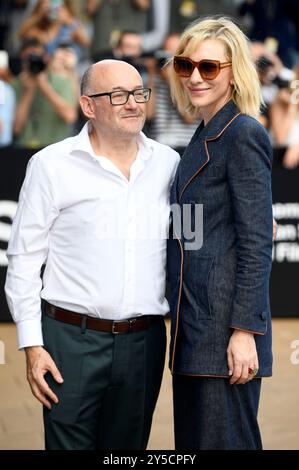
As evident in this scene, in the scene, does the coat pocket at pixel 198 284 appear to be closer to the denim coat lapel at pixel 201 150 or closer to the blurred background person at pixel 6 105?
the denim coat lapel at pixel 201 150

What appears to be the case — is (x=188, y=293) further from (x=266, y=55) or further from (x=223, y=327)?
(x=266, y=55)

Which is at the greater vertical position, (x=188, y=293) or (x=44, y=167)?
(x=44, y=167)

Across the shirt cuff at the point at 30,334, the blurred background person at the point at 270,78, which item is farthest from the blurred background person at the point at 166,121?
the shirt cuff at the point at 30,334

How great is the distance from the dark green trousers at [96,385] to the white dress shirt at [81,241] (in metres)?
0.09

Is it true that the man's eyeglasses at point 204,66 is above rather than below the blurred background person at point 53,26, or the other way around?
below

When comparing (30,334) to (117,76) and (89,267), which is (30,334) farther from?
(117,76)

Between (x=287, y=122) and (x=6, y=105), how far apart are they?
2.49 meters

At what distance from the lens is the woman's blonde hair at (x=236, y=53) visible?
11.1 feet

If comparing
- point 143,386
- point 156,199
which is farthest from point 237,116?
point 143,386

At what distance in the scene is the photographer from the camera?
837 centimetres

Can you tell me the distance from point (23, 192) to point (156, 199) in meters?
0.50

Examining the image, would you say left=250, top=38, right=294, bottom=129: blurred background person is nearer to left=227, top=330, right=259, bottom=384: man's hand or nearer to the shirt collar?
the shirt collar

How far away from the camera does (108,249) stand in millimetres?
3486

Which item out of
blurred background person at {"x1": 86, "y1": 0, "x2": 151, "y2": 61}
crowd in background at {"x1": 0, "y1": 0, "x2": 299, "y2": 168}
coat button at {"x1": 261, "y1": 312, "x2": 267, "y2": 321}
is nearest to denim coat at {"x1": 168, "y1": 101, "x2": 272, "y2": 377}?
coat button at {"x1": 261, "y1": 312, "x2": 267, "y2": 321}
